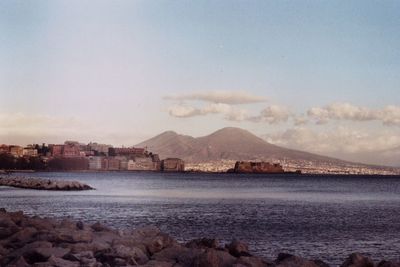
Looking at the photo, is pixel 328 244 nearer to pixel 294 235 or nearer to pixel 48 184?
pixel 294 235

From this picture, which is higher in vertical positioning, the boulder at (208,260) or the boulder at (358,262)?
the boulder at (208,260)

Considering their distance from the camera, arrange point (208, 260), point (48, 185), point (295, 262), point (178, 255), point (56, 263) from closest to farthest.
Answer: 1. point (56, 263)
2. point (208, 260)
3. point (295, 262)
4. point (178, 255)
5. point (48, 185)

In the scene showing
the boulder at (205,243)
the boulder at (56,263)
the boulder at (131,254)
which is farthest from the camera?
the boulder at (205,243)

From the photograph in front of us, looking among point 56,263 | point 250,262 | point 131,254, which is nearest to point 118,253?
point 131,254

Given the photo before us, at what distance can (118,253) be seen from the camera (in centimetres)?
1082

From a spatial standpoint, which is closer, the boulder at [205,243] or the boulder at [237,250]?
the boulder at [237,250]

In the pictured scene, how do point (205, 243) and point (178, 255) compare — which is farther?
point (205, 243)

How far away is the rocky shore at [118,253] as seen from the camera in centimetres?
1045

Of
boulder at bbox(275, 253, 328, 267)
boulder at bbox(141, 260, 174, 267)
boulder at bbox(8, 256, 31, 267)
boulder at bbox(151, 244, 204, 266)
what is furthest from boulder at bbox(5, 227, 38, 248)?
boulder at bbox(275, 253, 328, 267)

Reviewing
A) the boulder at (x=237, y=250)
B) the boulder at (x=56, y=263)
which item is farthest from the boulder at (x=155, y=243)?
the boulder at (x=56, y=263)

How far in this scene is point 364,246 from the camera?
72.4 ft

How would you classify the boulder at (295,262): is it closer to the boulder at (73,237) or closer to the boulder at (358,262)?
the boulder at (358,262)

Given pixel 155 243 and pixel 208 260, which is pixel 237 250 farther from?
pixel 208 260

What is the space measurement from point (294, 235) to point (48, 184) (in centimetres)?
4851
